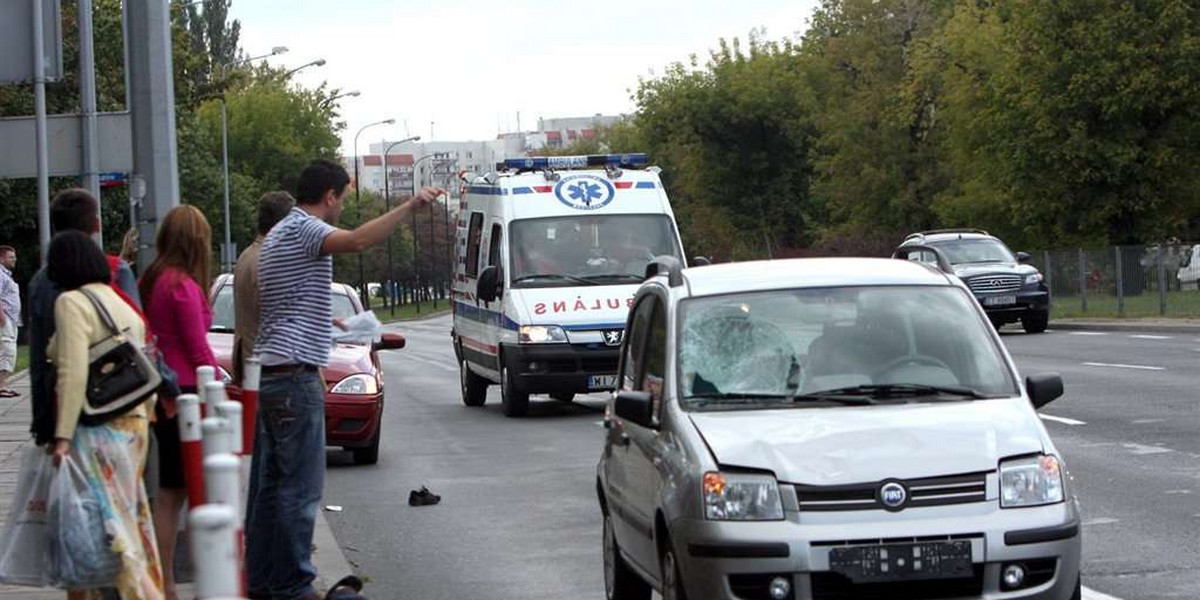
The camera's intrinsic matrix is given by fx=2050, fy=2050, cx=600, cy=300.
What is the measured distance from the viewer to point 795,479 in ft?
24.0

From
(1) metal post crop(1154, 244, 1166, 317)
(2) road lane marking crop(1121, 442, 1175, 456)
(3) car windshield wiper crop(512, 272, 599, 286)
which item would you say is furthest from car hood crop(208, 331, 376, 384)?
(1) metal post crop(1154, 244, 1166, 317)

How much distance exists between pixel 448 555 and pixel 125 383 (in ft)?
13.0

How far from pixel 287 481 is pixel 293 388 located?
39cm

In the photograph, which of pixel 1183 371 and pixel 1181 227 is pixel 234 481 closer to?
pixel 1183 371

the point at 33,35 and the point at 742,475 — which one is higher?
the point at 33,35

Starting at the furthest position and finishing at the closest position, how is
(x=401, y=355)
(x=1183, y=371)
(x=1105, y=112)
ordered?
(x=1105, y=112)
(x=401, y=355)
(x=1183, y=371)

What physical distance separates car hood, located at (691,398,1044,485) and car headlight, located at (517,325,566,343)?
1310 centimetres

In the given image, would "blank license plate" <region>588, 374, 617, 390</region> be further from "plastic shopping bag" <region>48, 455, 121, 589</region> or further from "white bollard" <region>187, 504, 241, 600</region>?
"white bollard" <region>187, 504, 241, 600</region>

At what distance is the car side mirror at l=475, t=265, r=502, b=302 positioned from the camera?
21672mm

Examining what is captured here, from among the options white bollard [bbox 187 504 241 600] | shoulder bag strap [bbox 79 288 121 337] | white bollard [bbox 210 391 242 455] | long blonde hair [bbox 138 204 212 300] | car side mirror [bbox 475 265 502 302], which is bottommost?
car side mirror [bbox 475 265 502 302]

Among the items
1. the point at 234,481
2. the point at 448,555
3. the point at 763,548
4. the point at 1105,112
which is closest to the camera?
the point at 234,481

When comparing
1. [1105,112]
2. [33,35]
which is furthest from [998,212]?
[33,35]

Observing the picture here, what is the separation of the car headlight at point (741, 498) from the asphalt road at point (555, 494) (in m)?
2.22

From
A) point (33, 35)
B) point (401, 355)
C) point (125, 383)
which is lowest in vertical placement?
point (401, 355)
